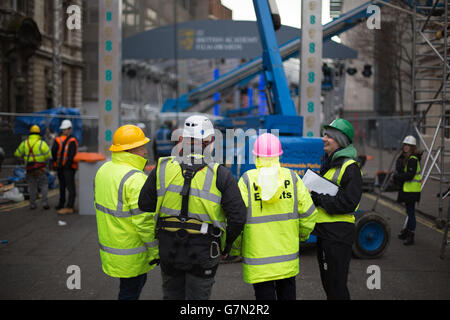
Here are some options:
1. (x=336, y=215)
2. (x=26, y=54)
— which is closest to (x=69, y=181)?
(x=336, y=215)

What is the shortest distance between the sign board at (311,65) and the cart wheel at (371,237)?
4.10m

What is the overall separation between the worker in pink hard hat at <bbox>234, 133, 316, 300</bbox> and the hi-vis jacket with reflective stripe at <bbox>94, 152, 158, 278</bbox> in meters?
0.76

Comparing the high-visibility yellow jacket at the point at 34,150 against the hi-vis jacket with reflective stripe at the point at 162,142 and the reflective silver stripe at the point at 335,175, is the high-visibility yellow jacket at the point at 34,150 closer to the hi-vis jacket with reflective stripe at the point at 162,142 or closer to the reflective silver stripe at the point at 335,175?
the reflective silver stripe at the point at 335,175

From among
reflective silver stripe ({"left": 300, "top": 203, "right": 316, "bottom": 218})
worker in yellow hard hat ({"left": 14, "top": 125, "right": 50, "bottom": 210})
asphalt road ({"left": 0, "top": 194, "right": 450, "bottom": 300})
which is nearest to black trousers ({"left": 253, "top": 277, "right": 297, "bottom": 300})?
reflective silver stripe ({"left": 300, "top": 203, "right": 316, "bottom": 218})

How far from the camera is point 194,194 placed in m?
3.21

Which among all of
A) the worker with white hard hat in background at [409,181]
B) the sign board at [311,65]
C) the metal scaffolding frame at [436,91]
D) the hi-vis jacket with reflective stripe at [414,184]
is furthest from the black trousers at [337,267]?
the sign board at [311,65]

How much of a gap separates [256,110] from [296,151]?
2416cm

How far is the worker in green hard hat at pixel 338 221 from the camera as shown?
12.6 ft

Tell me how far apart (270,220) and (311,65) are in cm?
744

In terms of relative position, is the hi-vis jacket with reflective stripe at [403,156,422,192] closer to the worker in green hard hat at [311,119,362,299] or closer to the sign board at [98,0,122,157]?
the worker in green hard hat at [311,119,362,299]

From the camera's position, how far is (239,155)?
7016 millimetres

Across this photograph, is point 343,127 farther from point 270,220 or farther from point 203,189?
point 203,189

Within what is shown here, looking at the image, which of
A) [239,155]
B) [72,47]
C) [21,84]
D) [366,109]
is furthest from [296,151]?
[366,109]
